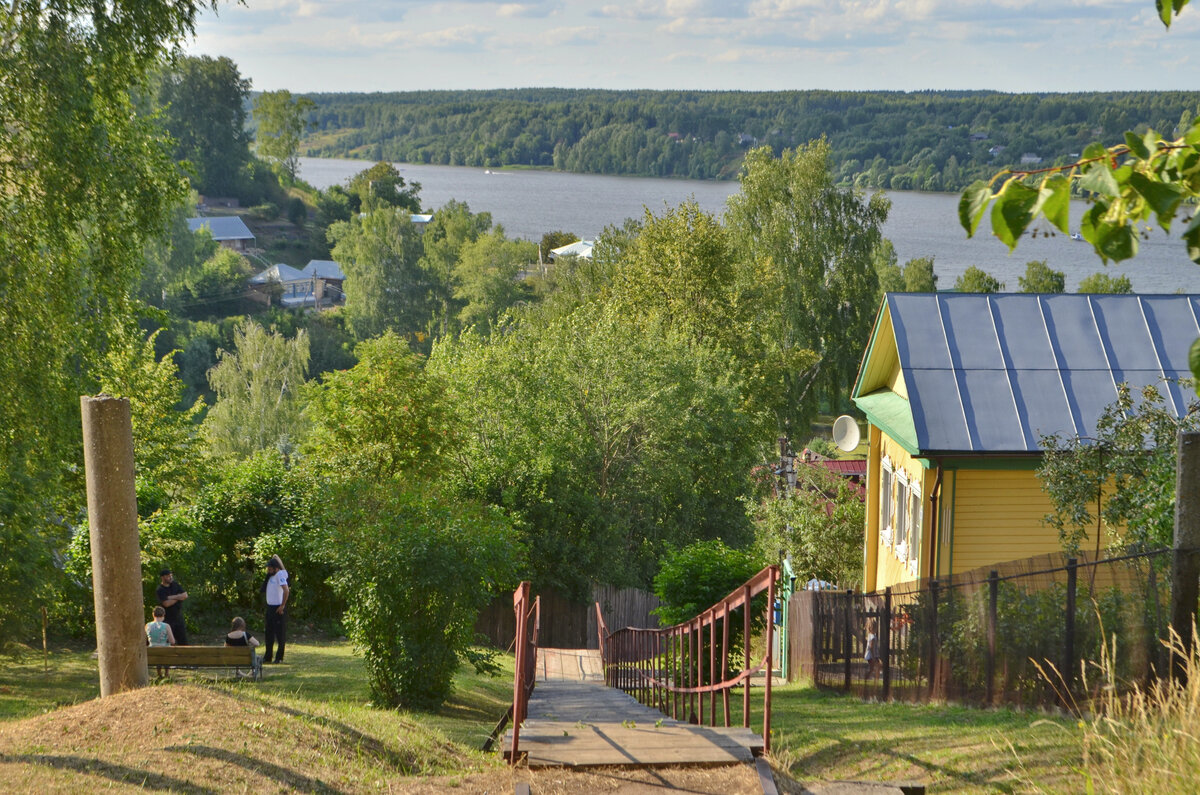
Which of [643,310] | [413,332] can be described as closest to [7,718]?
[643,310]

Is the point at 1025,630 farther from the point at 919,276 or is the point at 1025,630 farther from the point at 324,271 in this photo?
the point at 324,271

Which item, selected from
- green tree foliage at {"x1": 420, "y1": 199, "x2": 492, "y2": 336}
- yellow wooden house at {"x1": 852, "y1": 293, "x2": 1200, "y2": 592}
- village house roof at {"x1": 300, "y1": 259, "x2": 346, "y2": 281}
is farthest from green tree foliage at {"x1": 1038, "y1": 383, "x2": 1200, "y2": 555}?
village house roof at {"x1": 300, "y1": 259, "x2": 346, "y2": 281}

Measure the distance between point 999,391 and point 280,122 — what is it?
10998cm

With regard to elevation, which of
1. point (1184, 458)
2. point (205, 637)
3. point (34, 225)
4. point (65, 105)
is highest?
point (65, 105)

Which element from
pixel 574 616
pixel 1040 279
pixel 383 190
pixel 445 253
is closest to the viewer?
pixel 574 616

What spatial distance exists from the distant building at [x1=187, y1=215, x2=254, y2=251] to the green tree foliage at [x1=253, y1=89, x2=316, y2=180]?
45.5 feet

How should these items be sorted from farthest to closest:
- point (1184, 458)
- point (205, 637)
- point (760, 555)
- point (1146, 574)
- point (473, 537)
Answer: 1. point (760, 555)
2. point (205, 637)
3. point (473, 537)
4. point (1146, 574)
5. point (1184, 458)

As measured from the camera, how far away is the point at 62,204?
513 inches

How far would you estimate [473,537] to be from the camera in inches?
426

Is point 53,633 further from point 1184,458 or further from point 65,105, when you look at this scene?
point 1184,458

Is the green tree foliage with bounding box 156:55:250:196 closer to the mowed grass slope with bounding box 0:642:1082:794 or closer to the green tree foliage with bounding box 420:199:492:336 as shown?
the green tree foliage with bounding box 420:199:492:336

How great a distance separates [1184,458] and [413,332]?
217 ft

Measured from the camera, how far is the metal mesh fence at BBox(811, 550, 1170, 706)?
7.84 meters

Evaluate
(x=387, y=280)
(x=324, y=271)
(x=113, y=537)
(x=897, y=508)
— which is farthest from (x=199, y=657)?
(x=324, y=271)
